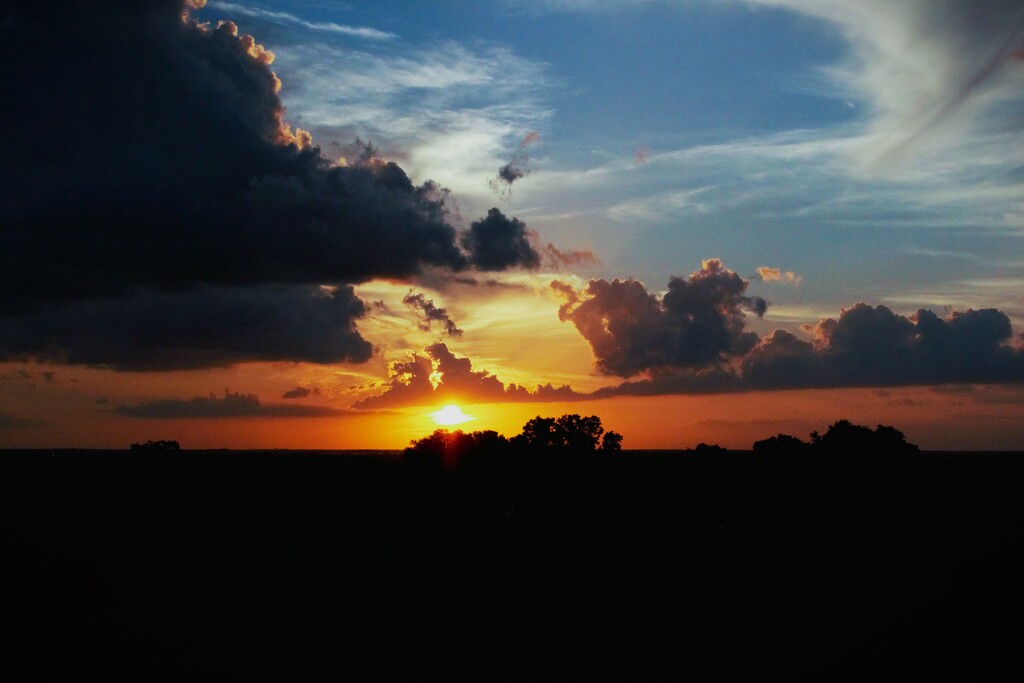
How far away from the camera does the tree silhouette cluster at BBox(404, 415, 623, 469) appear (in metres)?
81.1

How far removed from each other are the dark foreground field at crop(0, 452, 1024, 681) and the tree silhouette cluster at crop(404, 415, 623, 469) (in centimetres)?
1014

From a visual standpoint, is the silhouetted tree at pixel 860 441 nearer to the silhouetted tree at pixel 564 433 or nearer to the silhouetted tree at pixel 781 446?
the silhouetted tree at pixel 781 446

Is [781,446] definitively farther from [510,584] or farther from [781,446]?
[510,584]

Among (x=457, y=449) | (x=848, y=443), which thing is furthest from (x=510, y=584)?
(x=848, y=443)

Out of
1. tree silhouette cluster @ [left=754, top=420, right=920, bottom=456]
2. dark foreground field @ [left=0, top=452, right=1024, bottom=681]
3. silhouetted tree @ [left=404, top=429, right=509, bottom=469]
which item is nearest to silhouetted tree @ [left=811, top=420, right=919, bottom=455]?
tree silhouette cluster @ [left=754, top=420, right=920, bottom=456]

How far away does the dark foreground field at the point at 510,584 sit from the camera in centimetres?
3822

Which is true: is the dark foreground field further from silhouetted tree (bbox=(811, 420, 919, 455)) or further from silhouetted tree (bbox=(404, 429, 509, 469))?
silhouetted tree (bbox=(811, 420, 919, 455))

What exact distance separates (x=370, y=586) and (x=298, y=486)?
24.8 metres

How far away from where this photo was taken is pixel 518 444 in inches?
3659

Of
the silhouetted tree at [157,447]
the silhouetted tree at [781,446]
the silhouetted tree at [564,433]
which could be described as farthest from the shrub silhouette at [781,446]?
the silhouetted tree at [157,447]

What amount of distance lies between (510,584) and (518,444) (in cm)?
4430

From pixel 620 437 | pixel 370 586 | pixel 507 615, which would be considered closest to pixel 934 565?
pixel 507 615

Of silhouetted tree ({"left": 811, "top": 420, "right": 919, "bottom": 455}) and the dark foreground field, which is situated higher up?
silhouetted tree ({"left": 811, "top": 420, "right": 919, "bottom": 455})

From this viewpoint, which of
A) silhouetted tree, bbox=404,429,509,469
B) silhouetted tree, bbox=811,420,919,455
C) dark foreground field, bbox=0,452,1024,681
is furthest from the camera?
silhouetted tree, bbox=811,420,919,455
